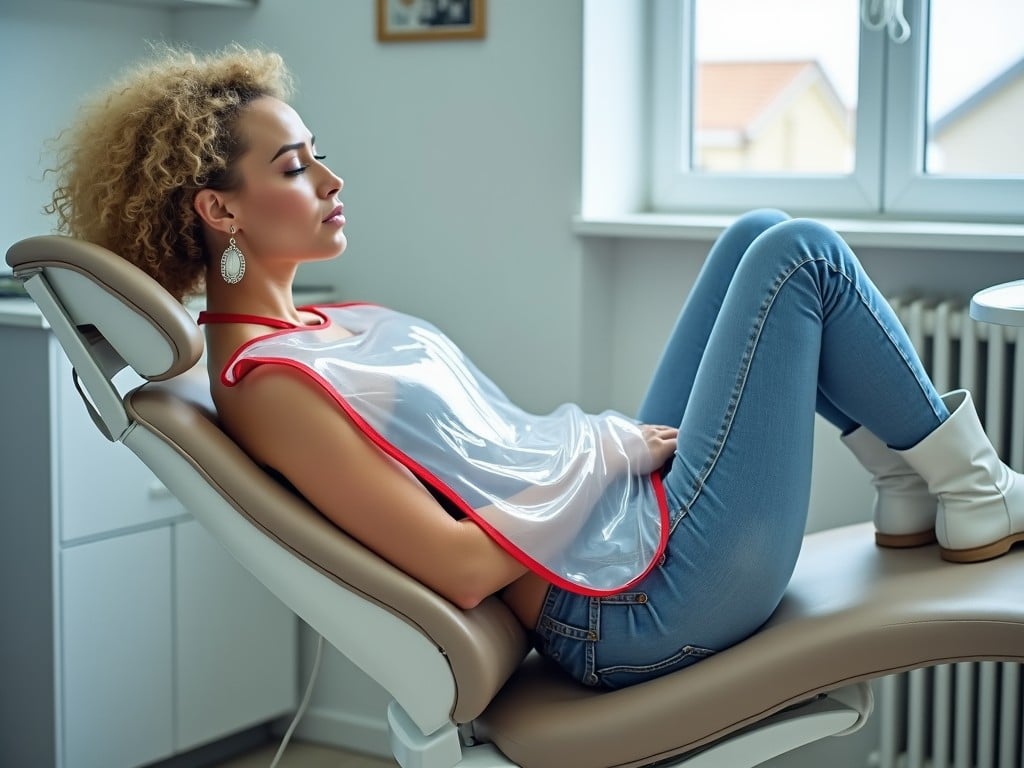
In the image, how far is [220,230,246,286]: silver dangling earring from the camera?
1.46 metres

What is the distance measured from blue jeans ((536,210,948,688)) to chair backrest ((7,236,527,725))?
0.18 meters

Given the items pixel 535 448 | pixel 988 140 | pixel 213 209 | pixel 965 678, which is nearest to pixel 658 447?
pixel 535 448

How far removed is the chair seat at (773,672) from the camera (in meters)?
1.32

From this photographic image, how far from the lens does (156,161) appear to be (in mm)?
1396

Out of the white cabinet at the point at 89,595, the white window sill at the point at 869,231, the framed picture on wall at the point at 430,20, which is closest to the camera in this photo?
the white window sill at the point at 869,231

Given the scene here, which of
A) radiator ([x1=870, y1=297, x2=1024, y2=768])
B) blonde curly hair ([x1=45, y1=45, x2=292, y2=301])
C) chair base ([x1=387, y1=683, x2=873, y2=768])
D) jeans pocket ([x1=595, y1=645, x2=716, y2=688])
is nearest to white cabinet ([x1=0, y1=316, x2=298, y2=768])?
blonde curly hair ([x1=45, y1=45, x2=292, y2=301])

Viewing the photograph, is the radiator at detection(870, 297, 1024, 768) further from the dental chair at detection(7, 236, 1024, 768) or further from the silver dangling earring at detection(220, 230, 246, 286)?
the silver dangling earring at detection(220, 230, 246, 286)

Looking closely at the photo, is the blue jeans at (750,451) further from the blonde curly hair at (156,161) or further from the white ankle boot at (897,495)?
the blonde curly hair at (156,161)

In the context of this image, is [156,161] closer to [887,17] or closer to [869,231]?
[869,231]

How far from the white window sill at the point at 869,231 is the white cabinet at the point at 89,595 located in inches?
36.5

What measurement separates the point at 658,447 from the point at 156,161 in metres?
0.69

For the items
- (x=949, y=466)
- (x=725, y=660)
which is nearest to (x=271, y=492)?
(x=725, y=660)

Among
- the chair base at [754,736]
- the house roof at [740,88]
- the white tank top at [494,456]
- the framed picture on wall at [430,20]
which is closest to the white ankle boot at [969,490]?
the chair base at [754,736]

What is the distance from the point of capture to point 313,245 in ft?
4.96
